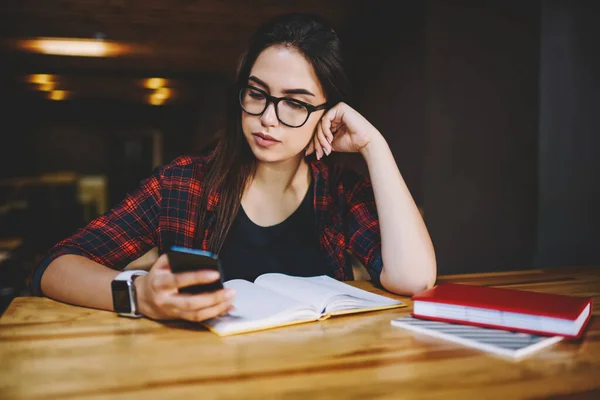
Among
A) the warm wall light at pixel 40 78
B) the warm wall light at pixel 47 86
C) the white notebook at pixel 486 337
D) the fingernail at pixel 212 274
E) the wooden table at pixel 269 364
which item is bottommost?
the white notebook at pixel 486 337

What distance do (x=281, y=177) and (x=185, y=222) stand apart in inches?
13.2

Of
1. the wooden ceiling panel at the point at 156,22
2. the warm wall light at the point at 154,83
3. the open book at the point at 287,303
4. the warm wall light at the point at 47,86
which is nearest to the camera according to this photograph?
the open book at the point at 287,303

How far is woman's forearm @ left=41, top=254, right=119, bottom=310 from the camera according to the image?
1.06m

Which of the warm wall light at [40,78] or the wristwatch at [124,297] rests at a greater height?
the warm wall light at [40,78]

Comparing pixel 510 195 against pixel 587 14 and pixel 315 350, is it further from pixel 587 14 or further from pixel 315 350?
pixel 315 350

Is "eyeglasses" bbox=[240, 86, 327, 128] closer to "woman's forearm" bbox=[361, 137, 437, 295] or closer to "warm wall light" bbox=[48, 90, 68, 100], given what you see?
"woman's forearm" bbox=[361, 137, 437, 295]

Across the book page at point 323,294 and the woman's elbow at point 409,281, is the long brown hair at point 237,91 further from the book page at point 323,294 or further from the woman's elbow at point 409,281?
the woman's elbow at point 409,281

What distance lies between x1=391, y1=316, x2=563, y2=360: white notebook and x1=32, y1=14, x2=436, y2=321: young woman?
0.30 m

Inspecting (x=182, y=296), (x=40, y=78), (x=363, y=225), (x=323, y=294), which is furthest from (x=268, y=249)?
(x=40, y=78)

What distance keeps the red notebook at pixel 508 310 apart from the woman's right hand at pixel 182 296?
37 centimetres

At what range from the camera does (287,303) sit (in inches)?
39.5

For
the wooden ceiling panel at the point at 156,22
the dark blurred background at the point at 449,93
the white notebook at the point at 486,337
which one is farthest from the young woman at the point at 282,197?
the wooden ceiling panel at the point at 156,22

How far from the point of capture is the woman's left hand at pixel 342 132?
58.8 inches

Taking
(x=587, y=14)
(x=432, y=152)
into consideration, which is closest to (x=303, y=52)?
(x=587, y=14)
